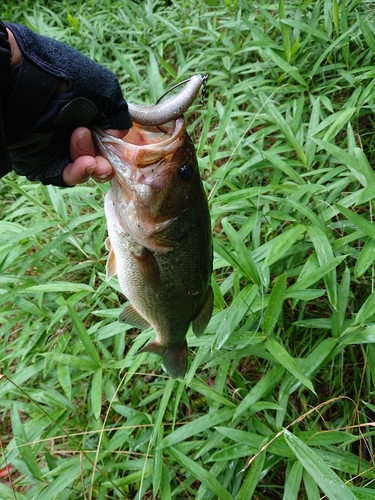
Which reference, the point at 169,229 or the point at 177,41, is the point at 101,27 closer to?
the point at 177,41

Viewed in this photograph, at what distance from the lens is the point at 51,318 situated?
306cm

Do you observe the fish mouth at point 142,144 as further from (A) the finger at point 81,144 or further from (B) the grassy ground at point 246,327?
(B) the grassy ground at point 246,327

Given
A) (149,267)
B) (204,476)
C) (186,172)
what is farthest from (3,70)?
(204,476)

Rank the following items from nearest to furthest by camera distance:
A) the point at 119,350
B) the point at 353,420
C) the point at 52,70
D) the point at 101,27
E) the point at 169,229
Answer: the point at 52,70, the point at 169,229, the point at 353,420, the point at 119,350, the point at 101,27

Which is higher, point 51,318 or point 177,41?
point 177,41

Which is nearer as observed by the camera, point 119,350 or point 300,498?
point 300,498

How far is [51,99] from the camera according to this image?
1.66 m

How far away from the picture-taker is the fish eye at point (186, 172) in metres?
1.82

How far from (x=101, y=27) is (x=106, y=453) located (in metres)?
4.76

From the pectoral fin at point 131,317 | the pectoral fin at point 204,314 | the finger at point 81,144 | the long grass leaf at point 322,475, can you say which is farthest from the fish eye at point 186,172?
the long grass leaf at point 322,475

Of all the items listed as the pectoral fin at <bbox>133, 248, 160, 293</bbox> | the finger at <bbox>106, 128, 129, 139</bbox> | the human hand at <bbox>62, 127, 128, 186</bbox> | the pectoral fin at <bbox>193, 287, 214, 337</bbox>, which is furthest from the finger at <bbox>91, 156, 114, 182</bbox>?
the pectoral fin at <bbox>193, 287, 214, 337</bbox>

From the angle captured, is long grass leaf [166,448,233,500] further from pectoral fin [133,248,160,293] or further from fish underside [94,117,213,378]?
pectoral fin [133,248,160,293]

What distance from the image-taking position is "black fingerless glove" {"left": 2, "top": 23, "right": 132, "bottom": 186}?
1.62m

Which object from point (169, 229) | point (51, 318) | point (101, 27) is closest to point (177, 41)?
point (101, 27)
